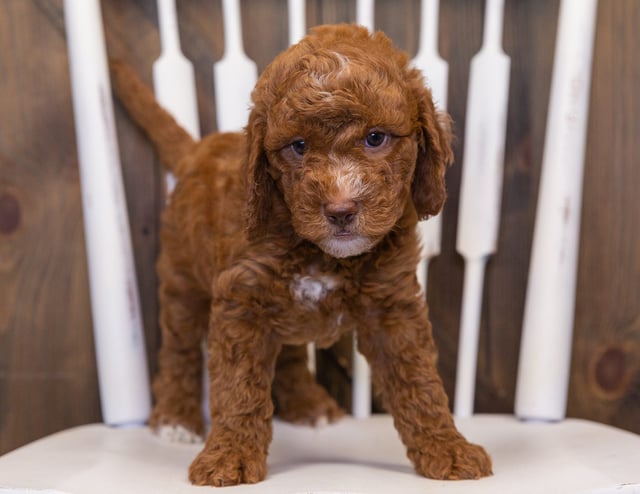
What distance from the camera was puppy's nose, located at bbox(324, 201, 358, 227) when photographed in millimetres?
719

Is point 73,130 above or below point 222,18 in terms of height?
below

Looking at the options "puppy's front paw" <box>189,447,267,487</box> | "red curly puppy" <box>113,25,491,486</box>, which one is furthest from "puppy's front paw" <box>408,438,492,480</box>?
"puppy's front paw" <box>189,447,267,487</box>

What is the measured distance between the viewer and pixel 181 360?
3.54 ft

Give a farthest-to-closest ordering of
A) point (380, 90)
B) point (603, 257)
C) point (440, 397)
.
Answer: point (603, 257) < point (440, 397) < point (380, 90)

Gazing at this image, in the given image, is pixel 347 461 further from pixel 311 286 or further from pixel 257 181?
pixel 257 181

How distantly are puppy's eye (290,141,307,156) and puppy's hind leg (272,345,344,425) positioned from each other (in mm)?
405

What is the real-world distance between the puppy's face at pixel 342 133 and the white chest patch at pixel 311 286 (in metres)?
0.07

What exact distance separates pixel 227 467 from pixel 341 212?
0.30 metres

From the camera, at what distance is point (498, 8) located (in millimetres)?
1068

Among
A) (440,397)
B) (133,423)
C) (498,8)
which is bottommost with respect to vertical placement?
(133,423)

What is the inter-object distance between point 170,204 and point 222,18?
1.07 feet

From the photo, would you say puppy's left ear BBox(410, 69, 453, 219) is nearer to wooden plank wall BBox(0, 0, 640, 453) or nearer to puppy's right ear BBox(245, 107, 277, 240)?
puppy's right ear BBox(245, 107, 277, 240)

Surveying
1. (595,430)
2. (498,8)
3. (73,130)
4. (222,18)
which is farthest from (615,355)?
(73,130)

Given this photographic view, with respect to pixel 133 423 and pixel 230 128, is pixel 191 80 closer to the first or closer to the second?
pixel 230 128
